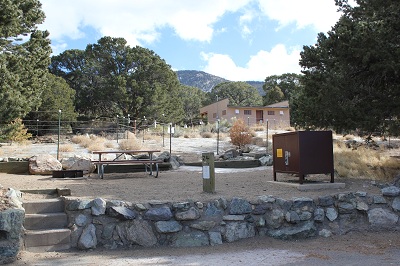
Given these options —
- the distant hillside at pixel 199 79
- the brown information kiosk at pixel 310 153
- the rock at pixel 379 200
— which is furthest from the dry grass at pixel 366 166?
the distant hillside at pixel 199 79

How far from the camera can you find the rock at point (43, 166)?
36.7 feet

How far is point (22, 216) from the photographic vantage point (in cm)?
583

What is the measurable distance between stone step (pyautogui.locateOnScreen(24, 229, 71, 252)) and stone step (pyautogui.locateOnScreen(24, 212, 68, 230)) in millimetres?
170

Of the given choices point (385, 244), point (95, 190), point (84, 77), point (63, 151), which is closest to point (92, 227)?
point (95, 190)

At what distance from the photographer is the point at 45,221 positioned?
20.6ft

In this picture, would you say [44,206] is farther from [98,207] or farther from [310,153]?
Result: [310,153]

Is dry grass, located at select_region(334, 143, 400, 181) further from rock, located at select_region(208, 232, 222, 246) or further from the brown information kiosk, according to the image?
rock, located at select_region(208, 232, 222, 246)

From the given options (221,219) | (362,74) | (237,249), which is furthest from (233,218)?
(362,74)

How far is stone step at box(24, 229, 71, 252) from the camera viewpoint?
5883 millimetres

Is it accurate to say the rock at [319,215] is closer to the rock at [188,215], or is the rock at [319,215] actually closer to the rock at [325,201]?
the rock at [325,201]

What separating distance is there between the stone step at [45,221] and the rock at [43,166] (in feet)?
16.9

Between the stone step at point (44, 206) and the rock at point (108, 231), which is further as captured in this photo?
the stone step at point (44, 206)

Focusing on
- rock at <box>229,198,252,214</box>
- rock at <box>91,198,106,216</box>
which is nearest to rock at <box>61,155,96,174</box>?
rock at <box>91,198,106,216</box>

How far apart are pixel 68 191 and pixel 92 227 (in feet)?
4.17
